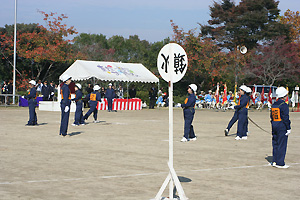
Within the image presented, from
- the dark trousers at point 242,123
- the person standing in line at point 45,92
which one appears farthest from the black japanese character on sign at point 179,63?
the person standing in line at point 45,92

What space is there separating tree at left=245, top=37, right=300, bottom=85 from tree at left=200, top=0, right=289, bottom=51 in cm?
531

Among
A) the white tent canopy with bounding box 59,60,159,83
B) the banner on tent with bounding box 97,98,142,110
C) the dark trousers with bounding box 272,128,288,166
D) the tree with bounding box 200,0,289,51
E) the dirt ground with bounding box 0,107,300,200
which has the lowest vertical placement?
the dirt ground with bounding box 0,107,300,200

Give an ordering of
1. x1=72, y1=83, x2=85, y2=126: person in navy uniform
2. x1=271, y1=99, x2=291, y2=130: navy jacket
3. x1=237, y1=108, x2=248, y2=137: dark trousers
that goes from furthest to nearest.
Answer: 1. x1=72, y1=83, x2=85, y2=126: person in navy uniform
2. x1=237, y1=108, x2=248, y2=137: dark trousers
3. x1=271, y1=99, x2=291, y2=130: navy jacket

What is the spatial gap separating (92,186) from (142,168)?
2116 mm

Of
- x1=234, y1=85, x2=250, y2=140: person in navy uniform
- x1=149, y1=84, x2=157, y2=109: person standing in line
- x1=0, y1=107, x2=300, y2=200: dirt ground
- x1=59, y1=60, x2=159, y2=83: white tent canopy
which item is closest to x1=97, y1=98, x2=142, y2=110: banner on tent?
x1=149, y1=84, x2=157, y2=109: person standing in line

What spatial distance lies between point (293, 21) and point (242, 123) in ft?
171

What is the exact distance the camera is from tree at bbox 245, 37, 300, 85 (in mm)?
50369

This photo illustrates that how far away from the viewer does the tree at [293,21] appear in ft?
208

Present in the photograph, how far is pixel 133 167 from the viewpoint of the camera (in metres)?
10.1

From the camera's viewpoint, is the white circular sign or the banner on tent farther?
the banner on tent

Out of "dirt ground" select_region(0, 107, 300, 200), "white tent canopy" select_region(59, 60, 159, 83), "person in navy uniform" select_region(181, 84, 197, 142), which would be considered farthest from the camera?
"white tent canopy" select_region(59, 60, 159, 83)

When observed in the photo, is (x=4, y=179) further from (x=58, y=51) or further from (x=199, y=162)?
(x=58, y=51)

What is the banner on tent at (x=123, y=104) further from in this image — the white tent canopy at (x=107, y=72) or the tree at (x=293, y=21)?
the tree at (x=293, y=21)

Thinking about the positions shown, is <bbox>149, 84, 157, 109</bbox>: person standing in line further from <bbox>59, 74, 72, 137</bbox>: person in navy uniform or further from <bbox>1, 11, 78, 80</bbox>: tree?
<bbox>59, 74, 72, 137</bbox>: person in navy uniform
